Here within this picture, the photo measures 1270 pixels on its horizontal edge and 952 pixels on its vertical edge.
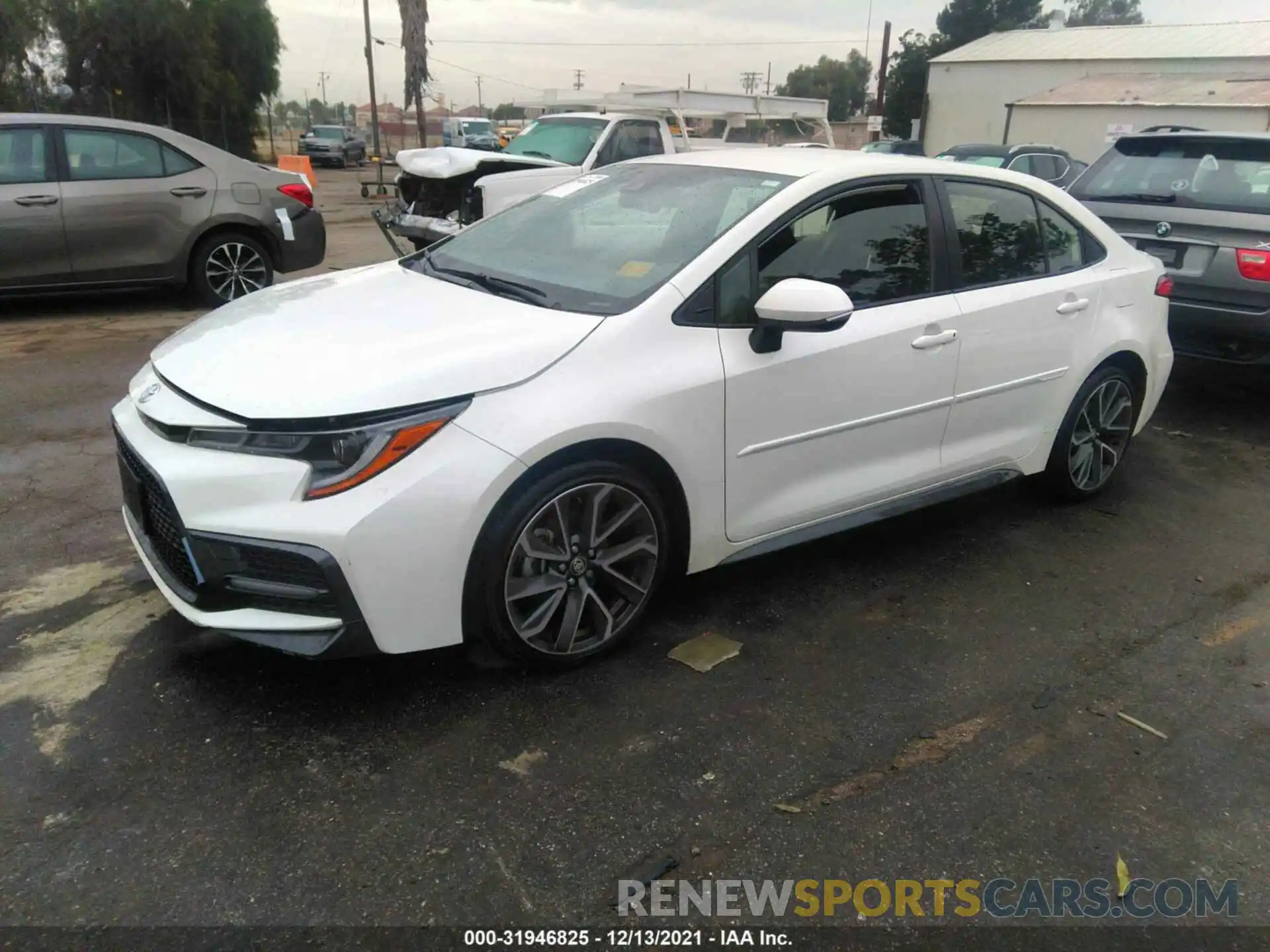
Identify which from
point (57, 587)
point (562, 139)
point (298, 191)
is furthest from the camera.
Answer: point (562, 139)

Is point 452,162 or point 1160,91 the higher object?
point 1160,91

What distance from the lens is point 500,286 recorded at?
11.1ft

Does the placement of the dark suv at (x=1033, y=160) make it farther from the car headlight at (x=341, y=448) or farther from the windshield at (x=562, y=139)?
the car headlight at (x=341, y=448)

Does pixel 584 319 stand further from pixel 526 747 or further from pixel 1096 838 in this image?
pixel 1096 838

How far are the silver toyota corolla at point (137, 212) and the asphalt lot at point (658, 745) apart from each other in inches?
160

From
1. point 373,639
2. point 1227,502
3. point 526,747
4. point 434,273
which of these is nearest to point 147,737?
point 373,639

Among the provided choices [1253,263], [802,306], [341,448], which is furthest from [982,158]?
[341,448]

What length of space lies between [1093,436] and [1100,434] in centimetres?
6

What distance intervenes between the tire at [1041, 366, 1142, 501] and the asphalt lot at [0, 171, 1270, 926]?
487 mm

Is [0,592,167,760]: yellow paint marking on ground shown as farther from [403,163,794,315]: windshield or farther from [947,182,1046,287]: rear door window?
[947,182,1046,287]: rear door window

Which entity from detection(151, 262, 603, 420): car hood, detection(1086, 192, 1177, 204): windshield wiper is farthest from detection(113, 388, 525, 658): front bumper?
detection(1086, 192, 1177, 204): windshield wiper

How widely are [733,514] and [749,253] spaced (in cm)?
88

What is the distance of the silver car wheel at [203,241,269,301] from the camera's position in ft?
26.7

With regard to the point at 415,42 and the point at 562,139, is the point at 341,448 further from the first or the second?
the point at 415,42
